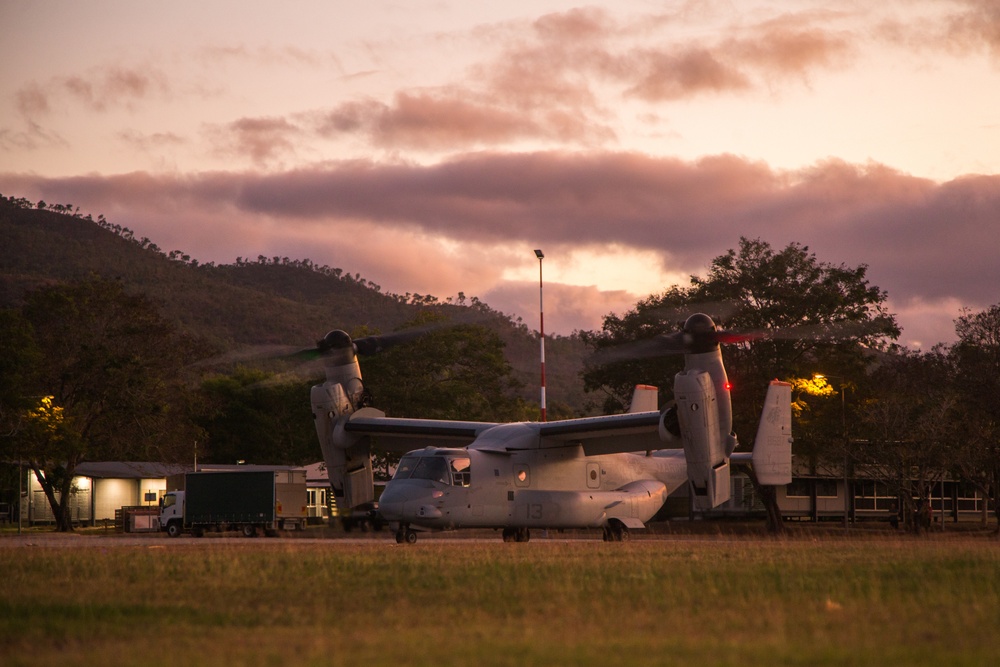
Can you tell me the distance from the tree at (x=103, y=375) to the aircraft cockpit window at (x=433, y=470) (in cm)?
2632

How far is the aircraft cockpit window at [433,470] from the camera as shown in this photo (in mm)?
Result: 32906

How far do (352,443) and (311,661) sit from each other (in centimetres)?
2605

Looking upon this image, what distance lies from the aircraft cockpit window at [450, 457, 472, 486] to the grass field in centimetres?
810

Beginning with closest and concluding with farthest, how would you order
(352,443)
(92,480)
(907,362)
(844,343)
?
(352,443), (844,343), (907,362), (92,480)

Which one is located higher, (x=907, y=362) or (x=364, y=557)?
(x=907, y=362)

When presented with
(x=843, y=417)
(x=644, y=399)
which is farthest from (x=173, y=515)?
(x=843, y=417)

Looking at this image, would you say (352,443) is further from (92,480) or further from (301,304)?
(301,304)

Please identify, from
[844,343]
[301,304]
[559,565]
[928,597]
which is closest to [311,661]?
[928,597]

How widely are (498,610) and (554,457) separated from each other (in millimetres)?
20603

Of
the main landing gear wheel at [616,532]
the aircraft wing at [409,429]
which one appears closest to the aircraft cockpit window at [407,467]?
the aircraft wing at [409,429]

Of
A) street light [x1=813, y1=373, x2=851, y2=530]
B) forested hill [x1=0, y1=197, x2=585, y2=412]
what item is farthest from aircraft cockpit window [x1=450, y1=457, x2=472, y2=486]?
forested hill [x1=0, y1=197, x2=585, y2=412]

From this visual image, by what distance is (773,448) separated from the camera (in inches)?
1395

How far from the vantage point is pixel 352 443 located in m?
36.3

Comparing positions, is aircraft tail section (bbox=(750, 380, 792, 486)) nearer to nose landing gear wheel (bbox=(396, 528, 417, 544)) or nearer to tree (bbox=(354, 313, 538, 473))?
nose landing gear wheel (bbox=(396, 528, 417, 544))
